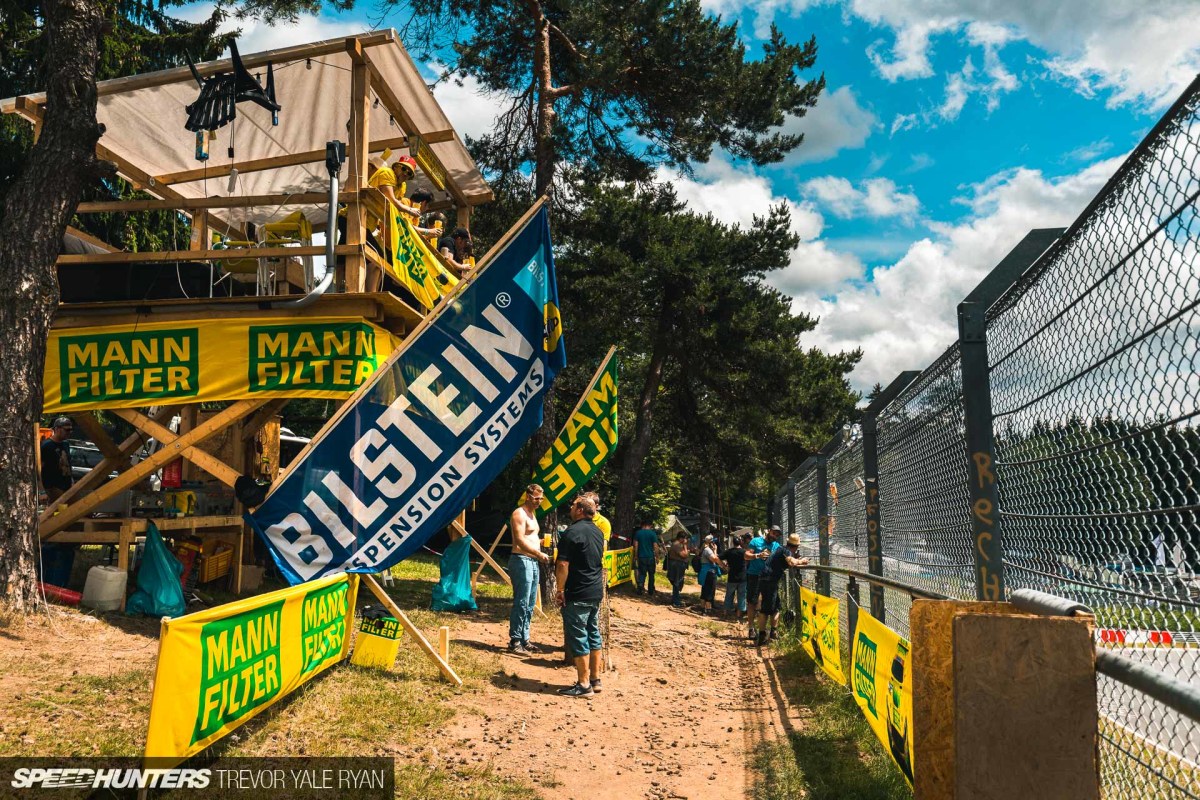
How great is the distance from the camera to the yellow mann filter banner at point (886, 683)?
4223mm

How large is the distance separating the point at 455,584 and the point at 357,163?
583cm

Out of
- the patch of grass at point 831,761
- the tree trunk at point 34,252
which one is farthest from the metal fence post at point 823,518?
the tree trunk at point 34,252

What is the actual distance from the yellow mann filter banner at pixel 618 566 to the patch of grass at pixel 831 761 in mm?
8358

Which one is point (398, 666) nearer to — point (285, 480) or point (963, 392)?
point (285, 480)

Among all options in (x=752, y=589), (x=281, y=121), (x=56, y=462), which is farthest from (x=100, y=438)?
(x=752, y=589)

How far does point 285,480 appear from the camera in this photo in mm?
5660

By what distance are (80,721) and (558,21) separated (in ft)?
50.5

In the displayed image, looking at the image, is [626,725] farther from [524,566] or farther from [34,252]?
[34,252]

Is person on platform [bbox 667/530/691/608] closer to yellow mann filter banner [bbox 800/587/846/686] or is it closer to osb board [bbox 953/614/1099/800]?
yellow mann filter banner [bbox 800/587/846/686]

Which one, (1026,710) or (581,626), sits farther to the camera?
(581,626)

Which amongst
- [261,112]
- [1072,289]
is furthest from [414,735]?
[261,112]

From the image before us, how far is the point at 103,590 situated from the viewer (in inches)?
340

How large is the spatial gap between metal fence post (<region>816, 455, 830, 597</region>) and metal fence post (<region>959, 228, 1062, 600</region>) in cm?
654

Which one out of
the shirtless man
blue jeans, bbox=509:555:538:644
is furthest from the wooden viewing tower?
blue jeans, bbox=509:555:538:644
